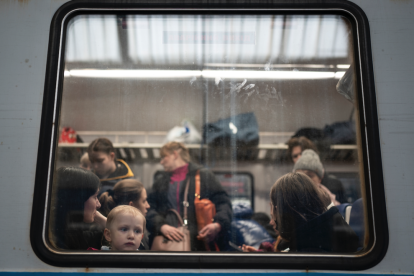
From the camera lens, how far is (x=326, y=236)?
4.53 feet

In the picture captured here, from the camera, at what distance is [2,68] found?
A: 1.40 m

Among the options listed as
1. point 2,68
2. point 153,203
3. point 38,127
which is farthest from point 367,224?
point 2,68

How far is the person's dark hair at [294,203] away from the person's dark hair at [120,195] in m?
0.66

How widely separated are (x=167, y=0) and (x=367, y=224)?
1182 millimetres

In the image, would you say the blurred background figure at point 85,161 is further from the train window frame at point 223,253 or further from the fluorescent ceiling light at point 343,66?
the fluorescent ceiling light at point 343,66

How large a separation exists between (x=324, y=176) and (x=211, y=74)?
963mm

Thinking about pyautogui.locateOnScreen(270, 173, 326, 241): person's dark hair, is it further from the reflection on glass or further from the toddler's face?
the toddler's face

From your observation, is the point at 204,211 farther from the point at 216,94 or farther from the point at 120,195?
the point at 216,94

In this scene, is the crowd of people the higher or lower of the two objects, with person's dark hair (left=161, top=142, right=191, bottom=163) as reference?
lower

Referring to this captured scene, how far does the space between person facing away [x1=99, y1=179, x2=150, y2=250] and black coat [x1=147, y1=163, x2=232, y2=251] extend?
76 millimetres

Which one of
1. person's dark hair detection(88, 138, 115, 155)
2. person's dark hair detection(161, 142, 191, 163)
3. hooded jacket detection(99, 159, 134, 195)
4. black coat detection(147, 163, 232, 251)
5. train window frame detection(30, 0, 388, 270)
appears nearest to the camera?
train window frame detection(30, 0, 388, 270)

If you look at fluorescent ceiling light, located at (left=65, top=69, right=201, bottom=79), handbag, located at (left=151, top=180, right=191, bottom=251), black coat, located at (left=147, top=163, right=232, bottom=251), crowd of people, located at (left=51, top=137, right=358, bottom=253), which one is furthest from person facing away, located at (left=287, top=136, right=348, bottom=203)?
fluorescent ceiling light, located at (left=65, top=69, right=201, bottom=79)

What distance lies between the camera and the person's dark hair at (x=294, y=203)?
144cm

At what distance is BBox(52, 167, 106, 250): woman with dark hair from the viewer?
1341 millimetres
